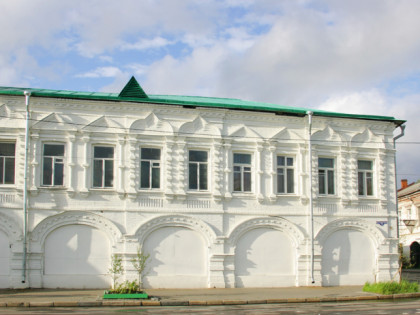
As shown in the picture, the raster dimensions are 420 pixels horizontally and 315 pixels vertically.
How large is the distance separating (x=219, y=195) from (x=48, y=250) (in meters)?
7.09

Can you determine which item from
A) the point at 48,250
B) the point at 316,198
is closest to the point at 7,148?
the point at 48,250

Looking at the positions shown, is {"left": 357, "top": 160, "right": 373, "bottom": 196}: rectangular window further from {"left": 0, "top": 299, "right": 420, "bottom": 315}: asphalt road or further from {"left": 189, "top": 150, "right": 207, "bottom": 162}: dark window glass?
{"left": 0, "top": 299, "right": 420, "bottom": 315}: asphalt road

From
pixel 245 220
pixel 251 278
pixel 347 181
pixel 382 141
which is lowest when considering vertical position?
pixel 251 278

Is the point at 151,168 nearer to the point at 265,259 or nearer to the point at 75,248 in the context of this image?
the point at 75,248

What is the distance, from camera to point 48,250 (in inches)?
862

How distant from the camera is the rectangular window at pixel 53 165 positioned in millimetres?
22297

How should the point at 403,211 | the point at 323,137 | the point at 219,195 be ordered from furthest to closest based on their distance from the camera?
the point at 403,211, the point at 323,137, the point at 219,195

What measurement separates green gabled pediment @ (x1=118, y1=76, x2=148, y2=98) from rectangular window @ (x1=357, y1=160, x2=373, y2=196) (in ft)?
33.7

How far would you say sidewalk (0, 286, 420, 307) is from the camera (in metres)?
17.9

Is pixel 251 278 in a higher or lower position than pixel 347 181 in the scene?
lower

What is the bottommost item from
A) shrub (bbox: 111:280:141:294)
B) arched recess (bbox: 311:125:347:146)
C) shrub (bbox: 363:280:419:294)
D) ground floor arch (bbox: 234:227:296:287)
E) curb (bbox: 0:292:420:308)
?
curb (bbox: 0:292:420:308)

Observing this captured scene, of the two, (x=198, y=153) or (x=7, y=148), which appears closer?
(x=7, y=148)

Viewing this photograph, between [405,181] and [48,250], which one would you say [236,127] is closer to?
[48,250]

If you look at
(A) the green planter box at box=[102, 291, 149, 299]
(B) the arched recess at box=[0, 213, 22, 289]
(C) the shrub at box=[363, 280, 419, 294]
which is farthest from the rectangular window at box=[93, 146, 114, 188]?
(C) the shrub at box=[363, 280, 419, 294]
